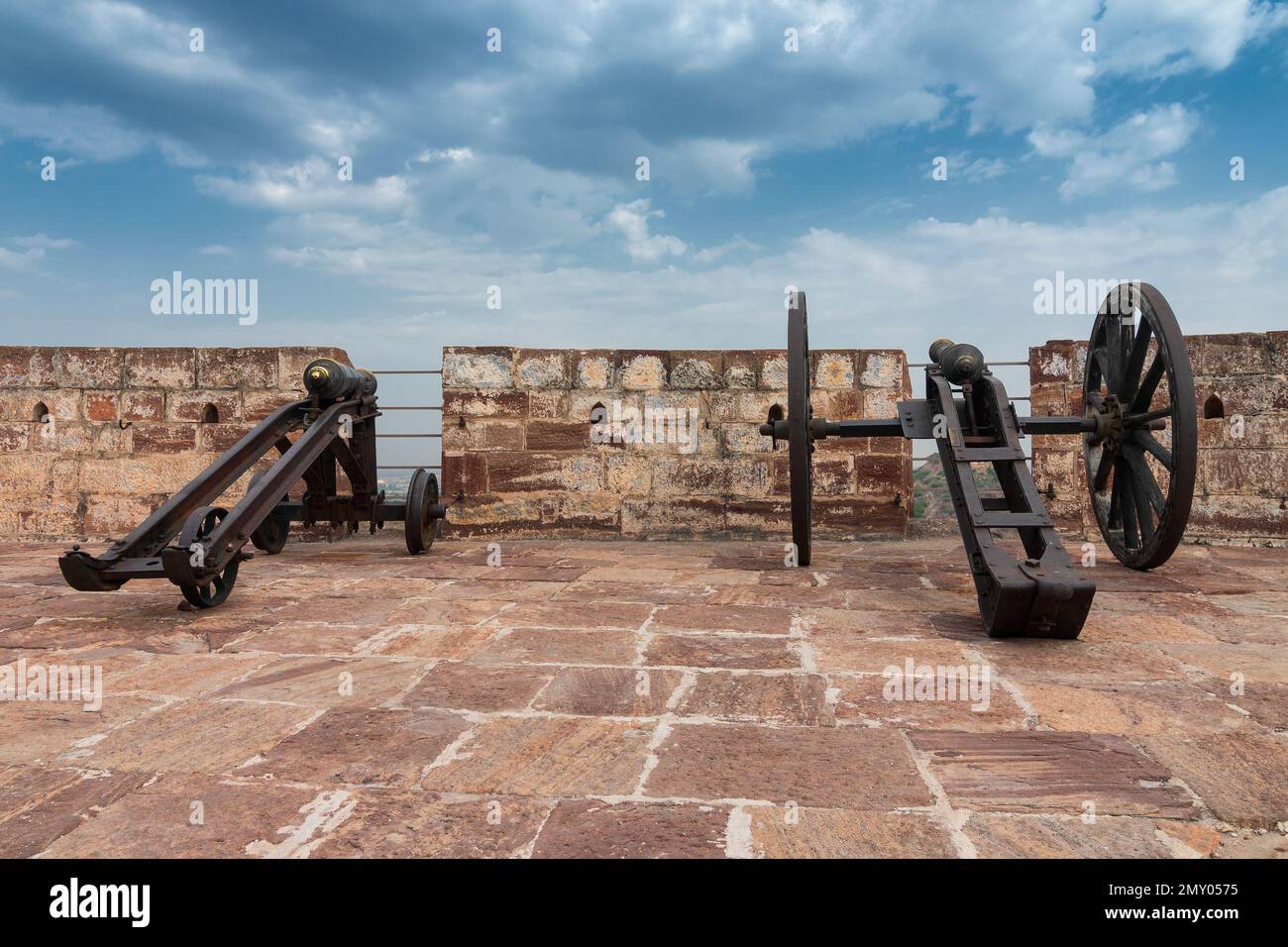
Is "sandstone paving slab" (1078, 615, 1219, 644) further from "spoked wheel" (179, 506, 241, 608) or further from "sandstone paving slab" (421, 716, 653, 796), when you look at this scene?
"spoked wheel" (179, 506, 241, 608)

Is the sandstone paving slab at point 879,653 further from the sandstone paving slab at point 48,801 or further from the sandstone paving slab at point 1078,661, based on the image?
the sandstone paving slab at point 48,801

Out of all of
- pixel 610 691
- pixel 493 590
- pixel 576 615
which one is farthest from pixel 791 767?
pixel 493 590

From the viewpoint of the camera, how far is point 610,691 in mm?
2670

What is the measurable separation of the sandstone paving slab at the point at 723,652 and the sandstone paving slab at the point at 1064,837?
47.4 inches

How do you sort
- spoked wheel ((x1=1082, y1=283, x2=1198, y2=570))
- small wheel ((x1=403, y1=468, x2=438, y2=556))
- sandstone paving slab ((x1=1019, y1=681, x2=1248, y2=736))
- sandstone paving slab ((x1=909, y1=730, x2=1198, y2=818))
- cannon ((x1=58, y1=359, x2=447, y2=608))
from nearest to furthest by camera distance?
sandstone paving slab ((x1=909, y1=730, x2=1198, y2=818)) < sandstone paving slab ((x1=1019, y1=681, x2=1248, y2=736)) < cannon ((x1=58, y1=359, x2=447, y2=608)) < spoked wheel ((x1=1082, y1=283, x2=1198, y2=570)) < small wheel ((x1=403, y1=468, x2=438, y2=556))

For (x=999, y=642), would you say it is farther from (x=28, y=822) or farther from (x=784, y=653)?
(x=28, y=822)

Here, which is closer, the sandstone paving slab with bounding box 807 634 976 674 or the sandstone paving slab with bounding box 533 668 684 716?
the sandstone paving slab with bounding box 533 668 684 716

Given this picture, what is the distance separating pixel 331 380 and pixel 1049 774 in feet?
→ 16.2

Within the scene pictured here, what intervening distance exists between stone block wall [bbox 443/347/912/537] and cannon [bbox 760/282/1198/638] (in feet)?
6.06

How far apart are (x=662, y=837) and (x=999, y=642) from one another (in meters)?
2.07

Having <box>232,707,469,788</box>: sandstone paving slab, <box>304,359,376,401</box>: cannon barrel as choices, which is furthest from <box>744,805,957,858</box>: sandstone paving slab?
<box>304,359,376,401</box>: cannon barrel

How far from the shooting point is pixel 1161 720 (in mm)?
2367

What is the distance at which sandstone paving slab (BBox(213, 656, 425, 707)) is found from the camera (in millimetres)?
2637
